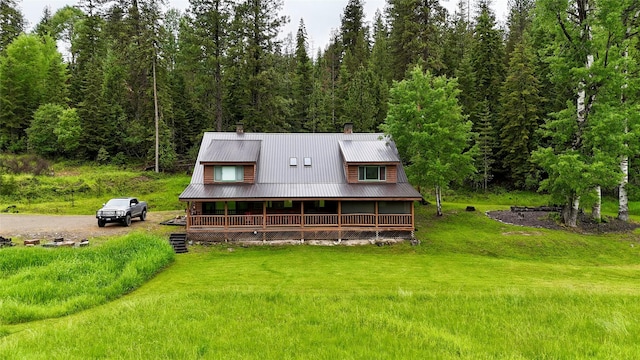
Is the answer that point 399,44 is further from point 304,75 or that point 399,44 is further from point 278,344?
point 278,344

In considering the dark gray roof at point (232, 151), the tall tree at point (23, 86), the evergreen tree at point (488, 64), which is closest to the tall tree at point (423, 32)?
the evergreen tree at point (488, 64)

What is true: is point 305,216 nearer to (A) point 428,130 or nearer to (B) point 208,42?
(A) point 428,130

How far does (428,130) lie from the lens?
2547 centimetres

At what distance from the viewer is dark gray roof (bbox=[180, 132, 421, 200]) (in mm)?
21547

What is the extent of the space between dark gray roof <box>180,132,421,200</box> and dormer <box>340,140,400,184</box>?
13 cm

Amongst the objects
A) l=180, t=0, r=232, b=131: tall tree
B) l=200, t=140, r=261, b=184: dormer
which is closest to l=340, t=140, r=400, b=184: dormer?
l=200, t=140, r=261, b=184: dormer

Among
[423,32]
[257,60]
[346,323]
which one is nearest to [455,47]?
[423,32]

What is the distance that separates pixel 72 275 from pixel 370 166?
16.7 m

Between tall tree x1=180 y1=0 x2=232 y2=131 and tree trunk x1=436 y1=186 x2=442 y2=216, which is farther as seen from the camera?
tall tree x1=180 y1=0 x2=232 y2=131

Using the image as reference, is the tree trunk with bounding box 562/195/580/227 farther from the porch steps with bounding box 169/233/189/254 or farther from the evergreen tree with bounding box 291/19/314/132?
the evergreen tree with bounding box 291/19/314/132

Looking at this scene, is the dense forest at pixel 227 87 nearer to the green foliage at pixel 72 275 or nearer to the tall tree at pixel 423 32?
the tall tree at pixel 423 32

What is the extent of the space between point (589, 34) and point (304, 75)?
1243 inches

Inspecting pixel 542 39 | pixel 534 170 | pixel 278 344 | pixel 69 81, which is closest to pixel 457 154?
pixel 534 170

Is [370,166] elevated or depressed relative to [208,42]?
depressed
